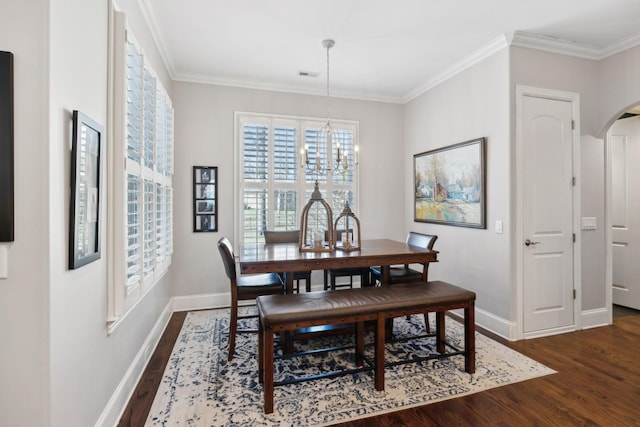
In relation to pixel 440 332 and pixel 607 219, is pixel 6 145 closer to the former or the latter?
pixel 440 332

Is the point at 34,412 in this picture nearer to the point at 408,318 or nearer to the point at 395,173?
the point at 408,318

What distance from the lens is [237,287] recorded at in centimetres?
284

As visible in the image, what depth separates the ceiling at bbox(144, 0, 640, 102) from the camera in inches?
105

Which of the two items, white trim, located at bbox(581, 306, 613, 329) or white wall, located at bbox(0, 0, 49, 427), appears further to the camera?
white trim, located at bbox(581, 306, 613, 329)

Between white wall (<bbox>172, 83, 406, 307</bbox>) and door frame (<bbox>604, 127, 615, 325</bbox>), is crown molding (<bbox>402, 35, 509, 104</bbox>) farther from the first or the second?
door frame (<bbox>604, 127, 615, 325</bbox>)

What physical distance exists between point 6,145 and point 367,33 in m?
2.90

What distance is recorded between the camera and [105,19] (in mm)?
1865

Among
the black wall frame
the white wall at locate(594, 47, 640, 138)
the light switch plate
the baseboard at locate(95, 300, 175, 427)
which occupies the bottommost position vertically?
the baseboard at locate(95, 300, 175, 427)

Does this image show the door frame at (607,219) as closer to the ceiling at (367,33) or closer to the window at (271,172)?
the ceiling at (367,33)

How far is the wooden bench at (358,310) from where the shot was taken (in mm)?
2064

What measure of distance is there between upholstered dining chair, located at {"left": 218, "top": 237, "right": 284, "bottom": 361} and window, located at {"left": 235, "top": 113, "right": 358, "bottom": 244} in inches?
51.6

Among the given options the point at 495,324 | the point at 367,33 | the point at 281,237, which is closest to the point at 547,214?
the point at 495,324

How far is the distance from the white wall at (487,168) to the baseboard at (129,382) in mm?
3305

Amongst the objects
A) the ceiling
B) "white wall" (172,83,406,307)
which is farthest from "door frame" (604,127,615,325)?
"white wall" (172,83,406,307)
